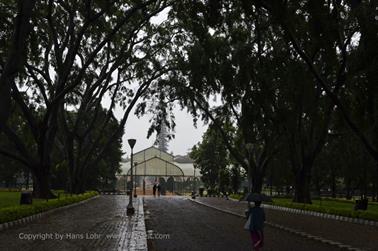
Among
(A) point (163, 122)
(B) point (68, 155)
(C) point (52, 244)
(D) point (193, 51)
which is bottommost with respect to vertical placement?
(C) point (52, 244)

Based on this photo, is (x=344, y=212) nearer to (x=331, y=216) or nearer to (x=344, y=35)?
(x=331, y=216)

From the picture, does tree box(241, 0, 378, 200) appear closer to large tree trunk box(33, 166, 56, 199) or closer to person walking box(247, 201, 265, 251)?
person walking box(247, 201, 265, 251)

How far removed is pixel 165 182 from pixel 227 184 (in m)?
10.9

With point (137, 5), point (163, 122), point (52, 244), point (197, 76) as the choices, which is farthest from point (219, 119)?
point (52, 244)

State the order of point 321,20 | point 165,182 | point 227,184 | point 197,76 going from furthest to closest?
point 165,182 → point 227,184 → point 197,76 → point 321,20

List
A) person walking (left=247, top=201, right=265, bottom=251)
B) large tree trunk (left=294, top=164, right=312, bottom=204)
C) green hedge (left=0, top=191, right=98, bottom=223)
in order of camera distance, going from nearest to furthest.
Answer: person walking (left=247, top=201, right=265, bottom=251) < green hedge (left=0, top=191, right=98, bottom=223) < large tree trunk (left=294, top=164, right=312, bottom=204)

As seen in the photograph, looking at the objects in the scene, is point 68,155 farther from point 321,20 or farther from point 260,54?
point 321,20

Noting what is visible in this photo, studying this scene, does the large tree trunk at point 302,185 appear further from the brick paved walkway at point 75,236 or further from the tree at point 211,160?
the tree at point 211,160

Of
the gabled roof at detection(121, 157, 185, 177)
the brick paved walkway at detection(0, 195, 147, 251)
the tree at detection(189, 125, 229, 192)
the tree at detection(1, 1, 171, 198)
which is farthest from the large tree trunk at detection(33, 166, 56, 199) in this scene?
the tree at detection(189, 125, 229, 192)

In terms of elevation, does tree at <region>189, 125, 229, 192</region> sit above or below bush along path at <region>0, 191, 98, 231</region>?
above

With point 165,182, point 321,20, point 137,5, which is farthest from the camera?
point 165,182

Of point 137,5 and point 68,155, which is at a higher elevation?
point 137,5

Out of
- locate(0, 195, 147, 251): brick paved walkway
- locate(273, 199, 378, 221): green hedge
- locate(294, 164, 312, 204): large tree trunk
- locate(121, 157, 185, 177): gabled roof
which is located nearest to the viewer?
locate(0, 195, 147, 251): brick paved walkway

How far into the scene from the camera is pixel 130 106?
43.5m
